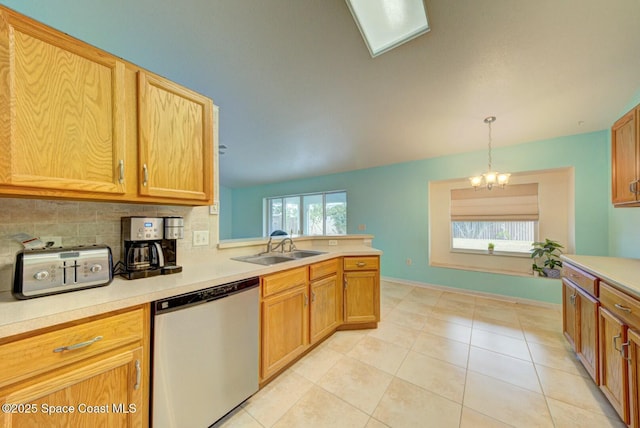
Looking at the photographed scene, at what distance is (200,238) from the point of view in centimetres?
181

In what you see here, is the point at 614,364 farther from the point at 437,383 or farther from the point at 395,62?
the point at 395,62

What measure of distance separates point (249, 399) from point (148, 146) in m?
1.80

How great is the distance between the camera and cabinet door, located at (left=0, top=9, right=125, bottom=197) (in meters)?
0.94

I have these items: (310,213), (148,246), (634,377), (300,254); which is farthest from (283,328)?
(310,213)

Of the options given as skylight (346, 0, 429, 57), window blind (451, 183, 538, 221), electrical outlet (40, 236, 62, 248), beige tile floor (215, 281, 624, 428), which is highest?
skylight (346, 0, 429, 57)

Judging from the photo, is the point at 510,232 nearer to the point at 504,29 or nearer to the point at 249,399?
the point at 504,29

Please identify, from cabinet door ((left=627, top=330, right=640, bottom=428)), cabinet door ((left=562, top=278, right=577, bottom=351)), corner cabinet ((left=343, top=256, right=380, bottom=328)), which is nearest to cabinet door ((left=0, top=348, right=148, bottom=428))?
corner cabinet ((left=343, top=256, right=380, bottom=328))

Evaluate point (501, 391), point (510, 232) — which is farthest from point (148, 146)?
point (510, 232)

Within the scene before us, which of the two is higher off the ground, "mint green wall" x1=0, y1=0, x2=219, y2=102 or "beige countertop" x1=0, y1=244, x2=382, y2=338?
"mint green wall" x1=0, y1=0, x2=219, y2=102

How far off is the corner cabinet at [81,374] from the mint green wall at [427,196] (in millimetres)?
4093

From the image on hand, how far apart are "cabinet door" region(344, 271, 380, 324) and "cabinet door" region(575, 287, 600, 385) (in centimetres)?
159

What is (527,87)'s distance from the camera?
225cm

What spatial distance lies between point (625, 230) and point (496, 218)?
1.24 m

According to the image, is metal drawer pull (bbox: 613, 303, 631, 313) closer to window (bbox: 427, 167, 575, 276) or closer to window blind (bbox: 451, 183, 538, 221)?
window (bbox: 427, 167, 575, 276)
